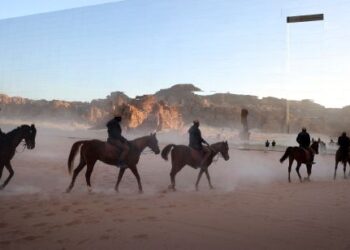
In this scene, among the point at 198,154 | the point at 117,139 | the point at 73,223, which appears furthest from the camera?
the point at 198,154

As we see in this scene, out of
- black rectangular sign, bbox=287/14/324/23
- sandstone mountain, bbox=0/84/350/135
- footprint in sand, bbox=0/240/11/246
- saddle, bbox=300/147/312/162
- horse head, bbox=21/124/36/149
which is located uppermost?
black rectangular sign, bbox=287/14/324/23

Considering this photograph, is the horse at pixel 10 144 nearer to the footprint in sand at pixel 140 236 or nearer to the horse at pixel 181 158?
the horse at pixel 181 158

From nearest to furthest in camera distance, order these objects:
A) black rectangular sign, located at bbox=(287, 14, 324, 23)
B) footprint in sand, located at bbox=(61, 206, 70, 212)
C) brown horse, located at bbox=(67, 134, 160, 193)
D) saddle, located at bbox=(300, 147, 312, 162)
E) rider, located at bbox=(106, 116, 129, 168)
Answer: footprint in sand, located at bbox=(61, 206, 70, 212) → brown horse, located at bbox=(67, 134, 160, 193) → rider, located at bbox=(106, 116, 129, 168) → saddle, located at bbox=(300, 147, 312, 162) → black rectangular sign, located at bbox=(287, 14, 324, 23)

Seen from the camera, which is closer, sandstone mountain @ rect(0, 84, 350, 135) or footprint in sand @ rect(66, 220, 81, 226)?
footprint in sand @ rect(66, 220, 81, 226)

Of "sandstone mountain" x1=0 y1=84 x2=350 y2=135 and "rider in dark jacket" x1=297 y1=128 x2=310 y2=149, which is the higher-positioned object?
"sandstone mountain" x1=0 y1=84 x2=350 y2=135

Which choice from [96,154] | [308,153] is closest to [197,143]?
[96,154]

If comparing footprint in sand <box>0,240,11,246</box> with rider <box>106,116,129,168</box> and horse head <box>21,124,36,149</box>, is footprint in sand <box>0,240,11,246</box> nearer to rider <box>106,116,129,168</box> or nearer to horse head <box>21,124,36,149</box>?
rider <box>106,116,129,168</box>

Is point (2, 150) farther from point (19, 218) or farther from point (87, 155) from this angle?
point (19, 218)

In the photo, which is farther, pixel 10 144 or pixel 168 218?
pixel 10 144

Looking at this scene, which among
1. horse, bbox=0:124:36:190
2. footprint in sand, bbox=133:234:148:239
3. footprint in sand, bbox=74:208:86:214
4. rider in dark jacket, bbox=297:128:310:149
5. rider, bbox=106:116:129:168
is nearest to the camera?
footprint in sand, bbox=133:234:148:239

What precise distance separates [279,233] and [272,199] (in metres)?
3.93

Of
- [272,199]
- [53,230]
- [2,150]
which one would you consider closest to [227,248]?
[53,230]

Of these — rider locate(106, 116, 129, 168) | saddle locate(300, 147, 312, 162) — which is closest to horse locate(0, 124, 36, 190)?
rider locate(106, 116, 129, 168)

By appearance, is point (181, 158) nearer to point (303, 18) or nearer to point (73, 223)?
point (73, 223)
